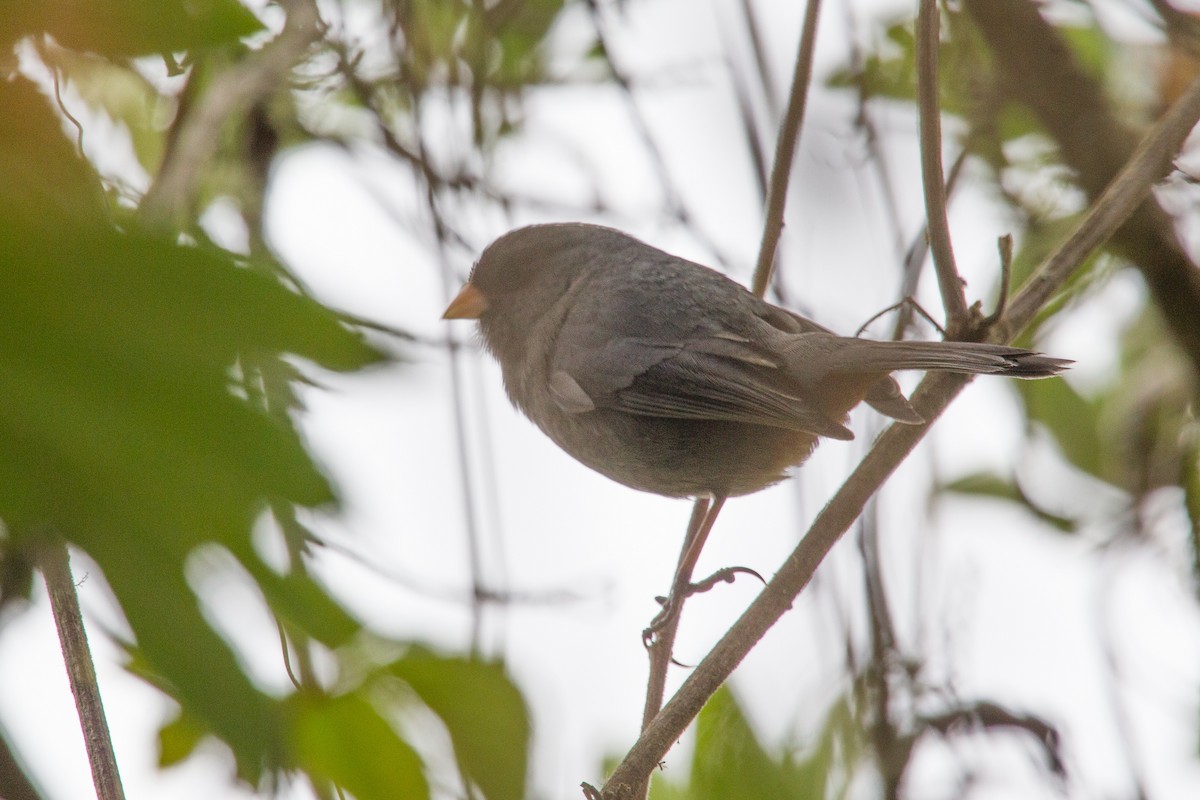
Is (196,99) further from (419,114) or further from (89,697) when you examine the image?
(89,697)

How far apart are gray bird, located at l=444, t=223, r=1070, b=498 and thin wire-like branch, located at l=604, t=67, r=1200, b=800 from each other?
0.09m

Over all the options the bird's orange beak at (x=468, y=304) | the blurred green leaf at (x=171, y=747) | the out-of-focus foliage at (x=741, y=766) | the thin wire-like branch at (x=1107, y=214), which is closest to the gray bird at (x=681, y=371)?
the bird's orange beak at (x=468, y=304)

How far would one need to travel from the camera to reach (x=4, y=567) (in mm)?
1253

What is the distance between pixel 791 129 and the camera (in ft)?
9.63

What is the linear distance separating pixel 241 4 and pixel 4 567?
681 mm

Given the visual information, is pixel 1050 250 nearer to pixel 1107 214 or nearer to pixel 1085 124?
pixel 1085 124

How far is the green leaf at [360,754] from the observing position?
1.75 metres

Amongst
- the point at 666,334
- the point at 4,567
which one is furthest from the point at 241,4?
the point at 666,334

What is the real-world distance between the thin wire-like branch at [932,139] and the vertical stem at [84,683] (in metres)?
1.91

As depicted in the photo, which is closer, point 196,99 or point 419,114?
point 196,99

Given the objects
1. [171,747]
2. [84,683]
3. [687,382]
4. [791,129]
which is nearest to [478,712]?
[84,683]

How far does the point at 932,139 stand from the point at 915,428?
689 mm

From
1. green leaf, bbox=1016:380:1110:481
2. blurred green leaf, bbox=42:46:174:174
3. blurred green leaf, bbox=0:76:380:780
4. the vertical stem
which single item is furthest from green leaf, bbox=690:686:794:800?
blurred green leaf, bbox=42:46:174:174

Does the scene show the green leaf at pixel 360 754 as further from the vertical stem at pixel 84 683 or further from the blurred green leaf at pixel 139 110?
the blurred green leaf at pixel 139 110
